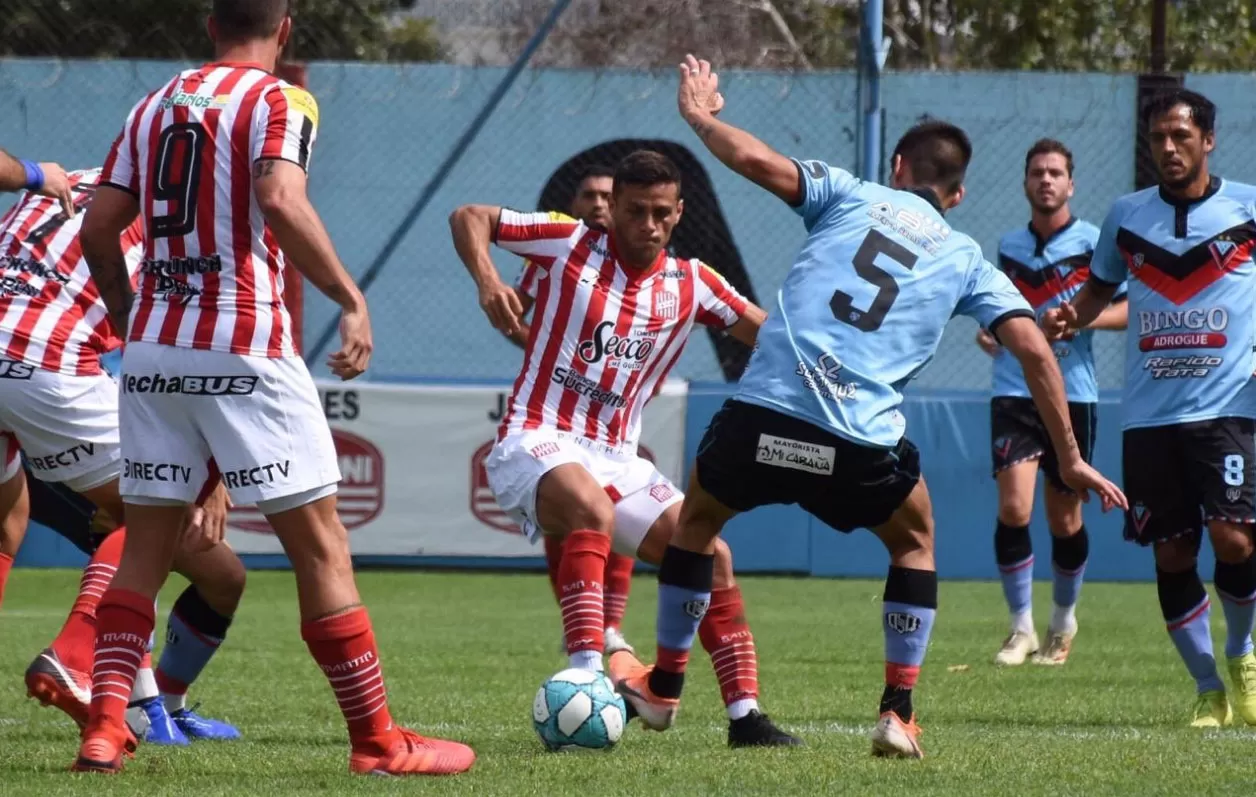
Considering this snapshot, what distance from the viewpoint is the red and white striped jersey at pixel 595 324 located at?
6902 mm

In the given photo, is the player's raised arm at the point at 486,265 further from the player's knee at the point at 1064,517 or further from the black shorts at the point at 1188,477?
the player's knee at the point at 1064,517

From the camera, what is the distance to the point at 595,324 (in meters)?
6.95

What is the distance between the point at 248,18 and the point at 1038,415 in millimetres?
5643

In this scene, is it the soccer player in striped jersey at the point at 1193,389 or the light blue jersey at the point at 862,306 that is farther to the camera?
the soccer player in striped jersey at the point at 1193,389

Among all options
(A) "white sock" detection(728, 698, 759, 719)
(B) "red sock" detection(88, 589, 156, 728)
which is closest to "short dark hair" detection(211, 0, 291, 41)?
(B) "red sock" detection(88, 589, 156, 728)

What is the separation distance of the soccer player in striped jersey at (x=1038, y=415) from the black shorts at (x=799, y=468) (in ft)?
12.4

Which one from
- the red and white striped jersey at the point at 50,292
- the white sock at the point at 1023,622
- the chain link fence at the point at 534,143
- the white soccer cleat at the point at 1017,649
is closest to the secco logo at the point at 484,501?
the chain link fence at the point at 534,143

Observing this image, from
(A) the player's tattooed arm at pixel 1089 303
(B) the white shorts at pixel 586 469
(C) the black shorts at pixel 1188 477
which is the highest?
(A) the player's tattooed arm at pixel 1089 303

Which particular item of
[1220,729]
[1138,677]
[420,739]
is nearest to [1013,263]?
[1138,677]

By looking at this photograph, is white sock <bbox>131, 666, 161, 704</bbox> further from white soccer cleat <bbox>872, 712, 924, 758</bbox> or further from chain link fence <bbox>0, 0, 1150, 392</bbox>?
chain link fence <bbox>0, 0, 1150, 392</bbox>

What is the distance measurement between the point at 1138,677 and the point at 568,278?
3.18 metres

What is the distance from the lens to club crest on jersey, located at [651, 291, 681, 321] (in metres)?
7.01

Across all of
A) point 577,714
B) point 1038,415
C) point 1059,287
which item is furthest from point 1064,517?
point 577,714

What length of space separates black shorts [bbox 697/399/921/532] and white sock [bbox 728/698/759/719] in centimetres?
65
